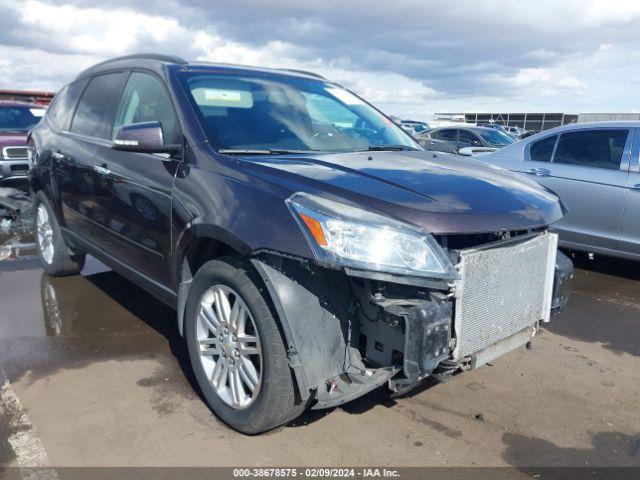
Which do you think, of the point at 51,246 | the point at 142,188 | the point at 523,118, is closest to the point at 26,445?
the point at 142,188

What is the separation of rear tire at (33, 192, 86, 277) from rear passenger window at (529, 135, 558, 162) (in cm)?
494

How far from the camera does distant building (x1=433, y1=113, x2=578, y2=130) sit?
43116mm

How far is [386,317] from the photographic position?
7.58 feet

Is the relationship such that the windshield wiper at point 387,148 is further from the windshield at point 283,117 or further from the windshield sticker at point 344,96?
the windshield sticker at point 344,96

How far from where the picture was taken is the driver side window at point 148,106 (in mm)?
3264

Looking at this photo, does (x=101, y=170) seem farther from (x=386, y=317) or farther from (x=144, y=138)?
(x=386, y=317)

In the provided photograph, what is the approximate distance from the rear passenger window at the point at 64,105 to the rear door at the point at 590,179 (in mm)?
4721

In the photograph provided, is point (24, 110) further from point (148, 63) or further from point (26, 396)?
point (26, 396)

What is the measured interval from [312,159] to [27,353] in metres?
2.45

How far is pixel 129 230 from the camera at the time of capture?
361 centimetres

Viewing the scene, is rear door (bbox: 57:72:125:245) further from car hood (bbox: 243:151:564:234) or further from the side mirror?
car hood (bbox: 243:151:564:234)

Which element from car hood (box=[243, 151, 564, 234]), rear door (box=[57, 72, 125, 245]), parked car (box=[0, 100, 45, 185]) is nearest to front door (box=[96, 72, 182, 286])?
rear door (box=[57, 72, 125, 245])

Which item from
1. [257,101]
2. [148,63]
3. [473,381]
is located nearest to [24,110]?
[148,63]

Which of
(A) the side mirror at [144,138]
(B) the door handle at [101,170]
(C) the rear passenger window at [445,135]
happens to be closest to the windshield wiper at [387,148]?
(A) the side mirror at [144,138]
